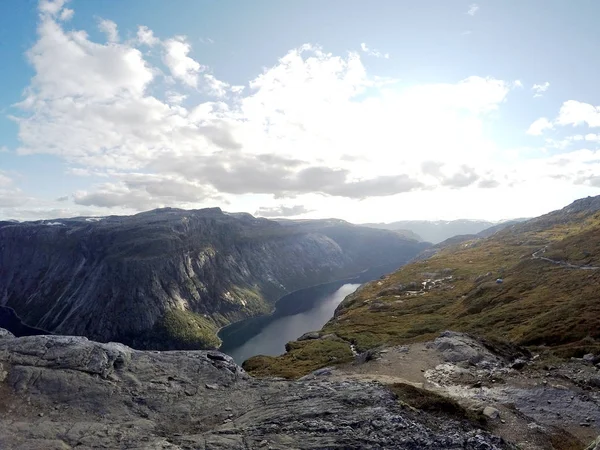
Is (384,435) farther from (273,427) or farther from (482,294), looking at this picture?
(482,294)

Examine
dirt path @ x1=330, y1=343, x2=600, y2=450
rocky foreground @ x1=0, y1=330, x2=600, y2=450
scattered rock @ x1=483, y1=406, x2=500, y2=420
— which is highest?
rocky foreground @ x1=0, y1=330, x2=600, y2=450

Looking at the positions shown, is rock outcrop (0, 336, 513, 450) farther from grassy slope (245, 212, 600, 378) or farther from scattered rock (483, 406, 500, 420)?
grassy slope (245, 212, 600, 378)

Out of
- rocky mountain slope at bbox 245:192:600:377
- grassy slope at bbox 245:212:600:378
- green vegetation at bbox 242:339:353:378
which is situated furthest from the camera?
green vegetation at bbox 242:339:353:378

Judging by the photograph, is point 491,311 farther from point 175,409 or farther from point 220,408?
point 175,409

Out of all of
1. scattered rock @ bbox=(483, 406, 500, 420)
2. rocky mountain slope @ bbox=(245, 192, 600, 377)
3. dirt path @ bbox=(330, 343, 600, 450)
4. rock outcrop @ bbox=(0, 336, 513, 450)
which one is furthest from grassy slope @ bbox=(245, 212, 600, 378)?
rock outcrop @ bbox=(0, 336, 513, 450)

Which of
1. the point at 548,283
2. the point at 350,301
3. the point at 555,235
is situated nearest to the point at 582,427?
the point at 548,283
